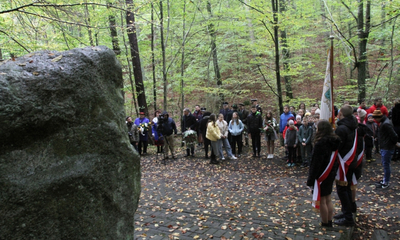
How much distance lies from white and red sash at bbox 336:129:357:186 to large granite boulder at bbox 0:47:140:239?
Answer: 3.58m

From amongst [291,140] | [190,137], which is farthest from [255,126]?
[190,137]

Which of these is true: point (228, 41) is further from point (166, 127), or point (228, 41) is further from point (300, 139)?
point (300, 139)

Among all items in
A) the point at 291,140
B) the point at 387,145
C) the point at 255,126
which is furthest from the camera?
the point at 255,126

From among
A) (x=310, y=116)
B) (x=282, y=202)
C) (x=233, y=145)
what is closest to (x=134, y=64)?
(x=233, y=145)

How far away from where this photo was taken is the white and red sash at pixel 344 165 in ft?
14.6

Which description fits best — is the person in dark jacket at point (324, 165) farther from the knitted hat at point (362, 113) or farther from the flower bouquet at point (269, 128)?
the flower bouquet at point (269, 128)

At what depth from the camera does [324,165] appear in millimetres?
4191

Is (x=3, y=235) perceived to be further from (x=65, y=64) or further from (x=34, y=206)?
(x=65, y=64)

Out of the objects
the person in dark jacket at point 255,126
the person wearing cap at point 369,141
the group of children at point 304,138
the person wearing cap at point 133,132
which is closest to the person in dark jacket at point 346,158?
the group of children at point 304,138

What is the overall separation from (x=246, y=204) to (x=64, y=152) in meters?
4.34

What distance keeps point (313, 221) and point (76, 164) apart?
4190 millimetres

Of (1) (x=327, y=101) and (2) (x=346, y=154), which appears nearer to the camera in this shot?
(2) (x=346, y=154)

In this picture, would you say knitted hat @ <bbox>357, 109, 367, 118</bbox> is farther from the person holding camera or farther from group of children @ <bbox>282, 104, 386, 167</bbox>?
the person holding camera

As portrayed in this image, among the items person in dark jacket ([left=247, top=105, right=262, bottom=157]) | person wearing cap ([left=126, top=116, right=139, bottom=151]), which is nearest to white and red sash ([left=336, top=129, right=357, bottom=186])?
person in dark jacket ([left=247, top=105, right=262, bottom=157])
